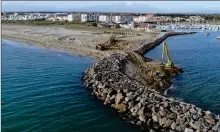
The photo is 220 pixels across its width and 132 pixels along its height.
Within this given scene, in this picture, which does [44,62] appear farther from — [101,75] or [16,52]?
[101,75]

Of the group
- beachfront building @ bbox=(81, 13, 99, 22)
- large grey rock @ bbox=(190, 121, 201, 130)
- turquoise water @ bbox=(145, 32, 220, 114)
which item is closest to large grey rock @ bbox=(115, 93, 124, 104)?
turquoise water @ bbox=(145, 32, 220, 114)

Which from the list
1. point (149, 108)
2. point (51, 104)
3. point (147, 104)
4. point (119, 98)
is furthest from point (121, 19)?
point (149, 108)

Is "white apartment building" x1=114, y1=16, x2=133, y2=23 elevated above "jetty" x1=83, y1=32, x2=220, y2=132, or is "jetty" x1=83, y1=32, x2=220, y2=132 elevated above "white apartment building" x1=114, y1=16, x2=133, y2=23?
"white apartment building" x1=114, y1=16, x2=133, y2=23

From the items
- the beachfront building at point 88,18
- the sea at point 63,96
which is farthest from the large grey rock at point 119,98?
the beachfront building at point 88,18

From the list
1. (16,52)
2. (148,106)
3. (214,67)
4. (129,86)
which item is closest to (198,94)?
(129,86)

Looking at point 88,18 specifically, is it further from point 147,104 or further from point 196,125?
point 196,125

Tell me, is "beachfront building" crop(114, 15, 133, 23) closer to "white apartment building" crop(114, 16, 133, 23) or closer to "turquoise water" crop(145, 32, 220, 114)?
"white apartment building" crop(114, 16, 133, 23)
